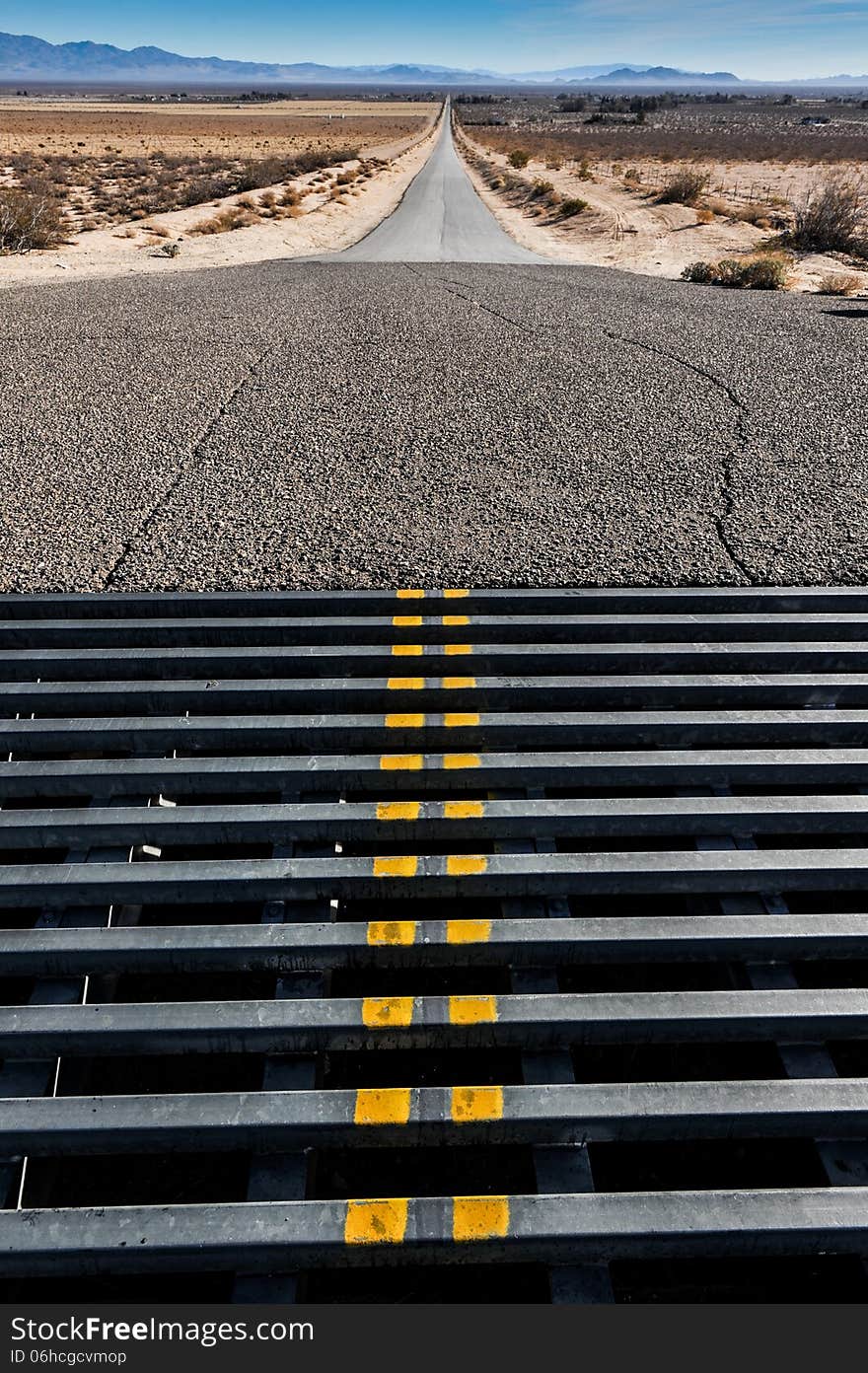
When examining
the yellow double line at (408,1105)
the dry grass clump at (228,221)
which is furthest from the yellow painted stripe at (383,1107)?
the dry grass clump at (228,221)

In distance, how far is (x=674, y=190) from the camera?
29078 millimetres

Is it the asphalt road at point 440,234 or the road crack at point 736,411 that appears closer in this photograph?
the road crack at point 736,411

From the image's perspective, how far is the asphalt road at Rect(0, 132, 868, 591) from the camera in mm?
4539

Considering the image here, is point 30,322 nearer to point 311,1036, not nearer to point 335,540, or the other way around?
point 335,540

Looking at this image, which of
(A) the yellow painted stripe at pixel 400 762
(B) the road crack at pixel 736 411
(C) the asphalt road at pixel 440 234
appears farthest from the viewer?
(C) the asphalt road at pixel 440 234

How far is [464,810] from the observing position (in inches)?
111

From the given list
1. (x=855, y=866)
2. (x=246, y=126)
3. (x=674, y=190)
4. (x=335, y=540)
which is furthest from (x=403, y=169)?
(x=855, y=866)

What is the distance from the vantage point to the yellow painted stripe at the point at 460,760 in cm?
299

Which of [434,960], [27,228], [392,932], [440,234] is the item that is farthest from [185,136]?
[434,960]

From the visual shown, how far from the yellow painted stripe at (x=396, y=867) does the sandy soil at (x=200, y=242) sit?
1438cm

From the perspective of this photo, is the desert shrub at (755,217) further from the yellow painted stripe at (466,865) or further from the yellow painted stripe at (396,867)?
the yellow painted stripe at (396,867)

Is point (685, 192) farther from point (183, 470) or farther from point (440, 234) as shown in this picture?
point (183, 470)

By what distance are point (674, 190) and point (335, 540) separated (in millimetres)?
32239

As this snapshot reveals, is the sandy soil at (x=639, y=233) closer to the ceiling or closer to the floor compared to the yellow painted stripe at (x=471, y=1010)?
closer to the ceiling
